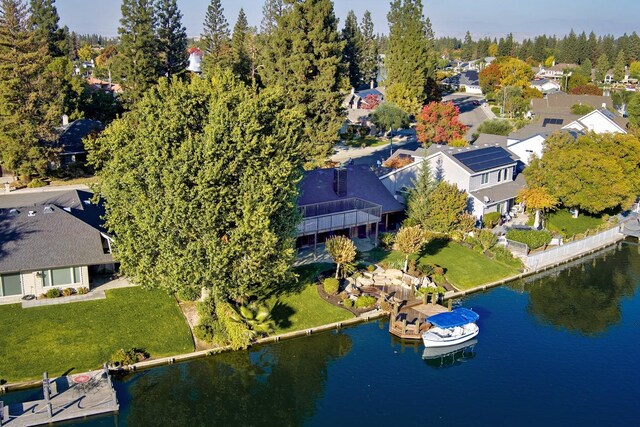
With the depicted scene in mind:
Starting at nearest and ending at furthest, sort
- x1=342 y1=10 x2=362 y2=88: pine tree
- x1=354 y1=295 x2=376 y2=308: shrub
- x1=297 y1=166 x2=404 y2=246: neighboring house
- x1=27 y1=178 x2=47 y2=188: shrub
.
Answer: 1. x1=354 y1=295 x2=376 y2=308: shrub
2. x1=297 y1=166 x2=404 y2=246: neighboring house
3. x1=27 y1=178 x2=47 y2=188: shrub
4. x1=342 y1=10 x2=362 y2=88: pine tree

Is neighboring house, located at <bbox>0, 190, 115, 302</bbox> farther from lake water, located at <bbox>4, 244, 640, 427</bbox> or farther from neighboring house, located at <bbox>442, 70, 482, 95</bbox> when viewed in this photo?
neighboring house, located at <bbox>442, 70, 482, 95</bbox>

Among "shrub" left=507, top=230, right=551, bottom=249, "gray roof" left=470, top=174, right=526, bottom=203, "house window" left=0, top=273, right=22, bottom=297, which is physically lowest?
"shrub" left=507, top=230, right=551, bottom=249

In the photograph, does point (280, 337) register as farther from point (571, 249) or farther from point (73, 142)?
point (73, 142)

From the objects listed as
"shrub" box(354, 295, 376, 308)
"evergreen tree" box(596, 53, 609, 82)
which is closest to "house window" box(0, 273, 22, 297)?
"shrub" box(354, 295, 376, 308)

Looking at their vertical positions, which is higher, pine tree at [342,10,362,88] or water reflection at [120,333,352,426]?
pine tree at [342,10,362,88]

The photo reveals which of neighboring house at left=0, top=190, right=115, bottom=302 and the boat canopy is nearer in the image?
the boat canopy

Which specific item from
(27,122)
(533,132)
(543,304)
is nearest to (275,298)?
(543,304)

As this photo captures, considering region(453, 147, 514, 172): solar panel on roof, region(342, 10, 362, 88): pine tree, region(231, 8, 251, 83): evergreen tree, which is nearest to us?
region(453, 147, 514, 172): solar panel on roof

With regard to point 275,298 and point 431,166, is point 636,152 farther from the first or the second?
point 275,298
